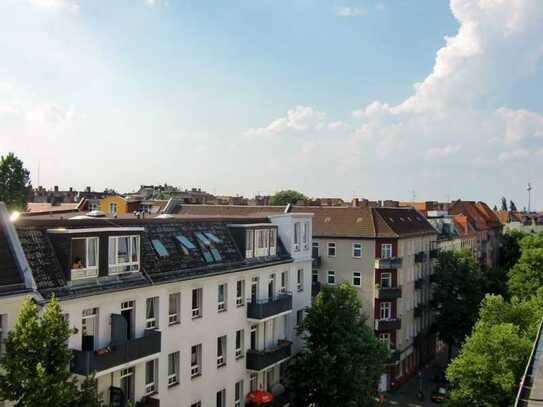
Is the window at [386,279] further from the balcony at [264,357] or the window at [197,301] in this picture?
the window at [197,301]

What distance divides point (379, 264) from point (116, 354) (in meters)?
35.1

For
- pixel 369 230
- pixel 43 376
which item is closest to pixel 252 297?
pixel 43 376

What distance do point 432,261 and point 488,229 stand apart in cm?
4195

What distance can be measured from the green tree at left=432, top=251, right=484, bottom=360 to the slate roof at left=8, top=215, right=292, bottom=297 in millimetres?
28809

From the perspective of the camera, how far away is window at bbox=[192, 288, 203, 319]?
2947 cm

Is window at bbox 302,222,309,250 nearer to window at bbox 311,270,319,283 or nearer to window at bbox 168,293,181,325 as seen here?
window at bbox 168,293,181,325

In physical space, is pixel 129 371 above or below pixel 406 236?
below

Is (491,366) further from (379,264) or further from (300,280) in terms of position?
(379,264)

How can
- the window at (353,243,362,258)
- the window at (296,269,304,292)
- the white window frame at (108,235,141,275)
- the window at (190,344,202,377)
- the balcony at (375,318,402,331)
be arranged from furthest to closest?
1. the window at (353,243,362,258)
2. the balcony at (375,318,402,331)
3. the window at (296,269,304,292)
4. the window at (190,344,202,377)
5. the white window frame at (108,235,141,275)

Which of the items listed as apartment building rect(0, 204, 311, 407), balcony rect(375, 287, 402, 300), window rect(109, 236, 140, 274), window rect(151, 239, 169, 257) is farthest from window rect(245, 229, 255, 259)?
balcony rect(375, 287, 402, 300)

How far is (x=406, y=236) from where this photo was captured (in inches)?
2206

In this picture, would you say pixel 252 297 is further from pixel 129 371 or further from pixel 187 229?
pixel 129 371

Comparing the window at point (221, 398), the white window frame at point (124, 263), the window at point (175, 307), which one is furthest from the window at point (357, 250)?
the white window frame at point (124, 263)

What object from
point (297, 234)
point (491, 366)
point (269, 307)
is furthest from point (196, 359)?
point (491, 366)
